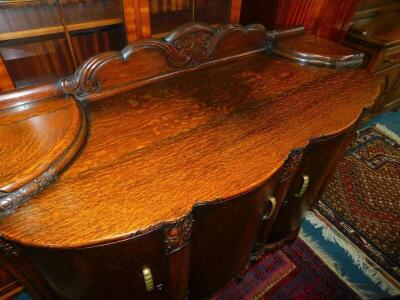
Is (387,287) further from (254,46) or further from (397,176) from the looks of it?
(254,46)

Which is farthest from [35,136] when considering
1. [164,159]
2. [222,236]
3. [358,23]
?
[358,23]

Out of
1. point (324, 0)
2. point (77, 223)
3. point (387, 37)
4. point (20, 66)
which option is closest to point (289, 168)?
point (77, 223)

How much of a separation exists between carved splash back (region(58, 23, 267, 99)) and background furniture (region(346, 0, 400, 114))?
1157 millimetres

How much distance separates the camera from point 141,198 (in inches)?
23.0

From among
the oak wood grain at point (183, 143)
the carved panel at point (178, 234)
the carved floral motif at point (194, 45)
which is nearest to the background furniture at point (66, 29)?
the carved floral motif at point (194, 45)

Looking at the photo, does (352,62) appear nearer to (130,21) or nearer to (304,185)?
(304,185)

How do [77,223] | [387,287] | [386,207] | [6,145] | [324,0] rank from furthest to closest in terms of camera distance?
1. [386,207]
2. [324,0]
3. [387,287]
4. [6,145]
5. [77,223]

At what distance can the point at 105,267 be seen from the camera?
608 mm

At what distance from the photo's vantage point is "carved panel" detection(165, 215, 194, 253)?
59 cm

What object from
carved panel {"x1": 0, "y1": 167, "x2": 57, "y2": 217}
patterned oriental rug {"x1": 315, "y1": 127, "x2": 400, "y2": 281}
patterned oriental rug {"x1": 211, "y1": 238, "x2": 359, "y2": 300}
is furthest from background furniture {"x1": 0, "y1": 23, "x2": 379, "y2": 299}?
patterned oriental rug {"x1": 315, "y1": 127, "x2": 400, "y2": 281}

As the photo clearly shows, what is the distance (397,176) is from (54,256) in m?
2.17

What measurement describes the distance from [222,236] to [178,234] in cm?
23

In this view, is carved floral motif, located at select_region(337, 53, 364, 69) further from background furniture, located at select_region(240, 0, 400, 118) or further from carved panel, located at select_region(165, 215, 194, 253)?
carved panel, located at select_region(165, 215, 194, 253)

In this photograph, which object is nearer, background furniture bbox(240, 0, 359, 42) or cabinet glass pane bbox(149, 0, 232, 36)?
cabinet glass pane bbox(149, 0, 232, 36)
